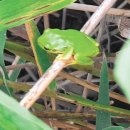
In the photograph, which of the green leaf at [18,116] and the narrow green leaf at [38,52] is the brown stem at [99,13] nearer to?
the narrow green leaf at [38,52]

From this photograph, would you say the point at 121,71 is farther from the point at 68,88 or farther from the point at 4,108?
the point at 68,88

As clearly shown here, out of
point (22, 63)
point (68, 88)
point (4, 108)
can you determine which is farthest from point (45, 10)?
point (68, 88)

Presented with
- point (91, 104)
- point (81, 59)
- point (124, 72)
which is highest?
point (124, 72)

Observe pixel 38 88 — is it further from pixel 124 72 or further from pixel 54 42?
pixel 124 72

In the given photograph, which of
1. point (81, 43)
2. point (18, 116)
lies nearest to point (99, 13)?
point (81, 43)

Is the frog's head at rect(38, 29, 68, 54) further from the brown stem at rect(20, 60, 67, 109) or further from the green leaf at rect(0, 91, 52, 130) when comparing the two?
the green leaf at rect(0, 91, 52, 130)

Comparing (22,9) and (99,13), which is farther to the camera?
(99,13)
